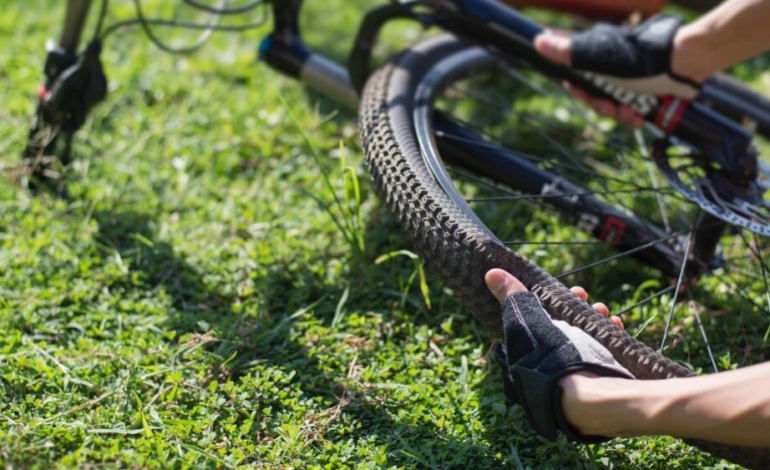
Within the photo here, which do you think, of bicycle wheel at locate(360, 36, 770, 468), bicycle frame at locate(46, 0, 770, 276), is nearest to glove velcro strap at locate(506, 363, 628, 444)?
bicycle wheel at locate(360, 36, 770, 468)

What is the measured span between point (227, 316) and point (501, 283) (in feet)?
2.35

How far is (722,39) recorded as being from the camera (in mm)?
2141

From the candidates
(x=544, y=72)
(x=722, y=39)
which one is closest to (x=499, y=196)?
(x=544, y=72)

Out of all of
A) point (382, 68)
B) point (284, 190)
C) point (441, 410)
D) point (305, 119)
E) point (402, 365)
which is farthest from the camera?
point (305, 119)

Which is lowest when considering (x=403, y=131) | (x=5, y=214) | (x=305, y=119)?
(x=5, y=214)

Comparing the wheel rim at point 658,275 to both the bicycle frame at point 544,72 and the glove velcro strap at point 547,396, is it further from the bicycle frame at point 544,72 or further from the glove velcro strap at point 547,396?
the glove velcro strap at point 547,396

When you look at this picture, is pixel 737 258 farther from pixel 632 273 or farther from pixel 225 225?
pixel 225 225

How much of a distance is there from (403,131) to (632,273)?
27.7 inches

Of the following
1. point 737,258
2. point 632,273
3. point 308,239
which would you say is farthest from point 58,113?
point 737,258

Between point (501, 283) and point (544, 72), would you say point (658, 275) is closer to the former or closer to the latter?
point (544, 72)

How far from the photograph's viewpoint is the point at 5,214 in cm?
231

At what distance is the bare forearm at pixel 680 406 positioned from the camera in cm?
134

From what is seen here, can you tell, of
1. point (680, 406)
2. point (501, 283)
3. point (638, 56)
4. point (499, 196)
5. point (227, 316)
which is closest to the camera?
point (680, 406)

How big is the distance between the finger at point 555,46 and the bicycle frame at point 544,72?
0.14 ft
